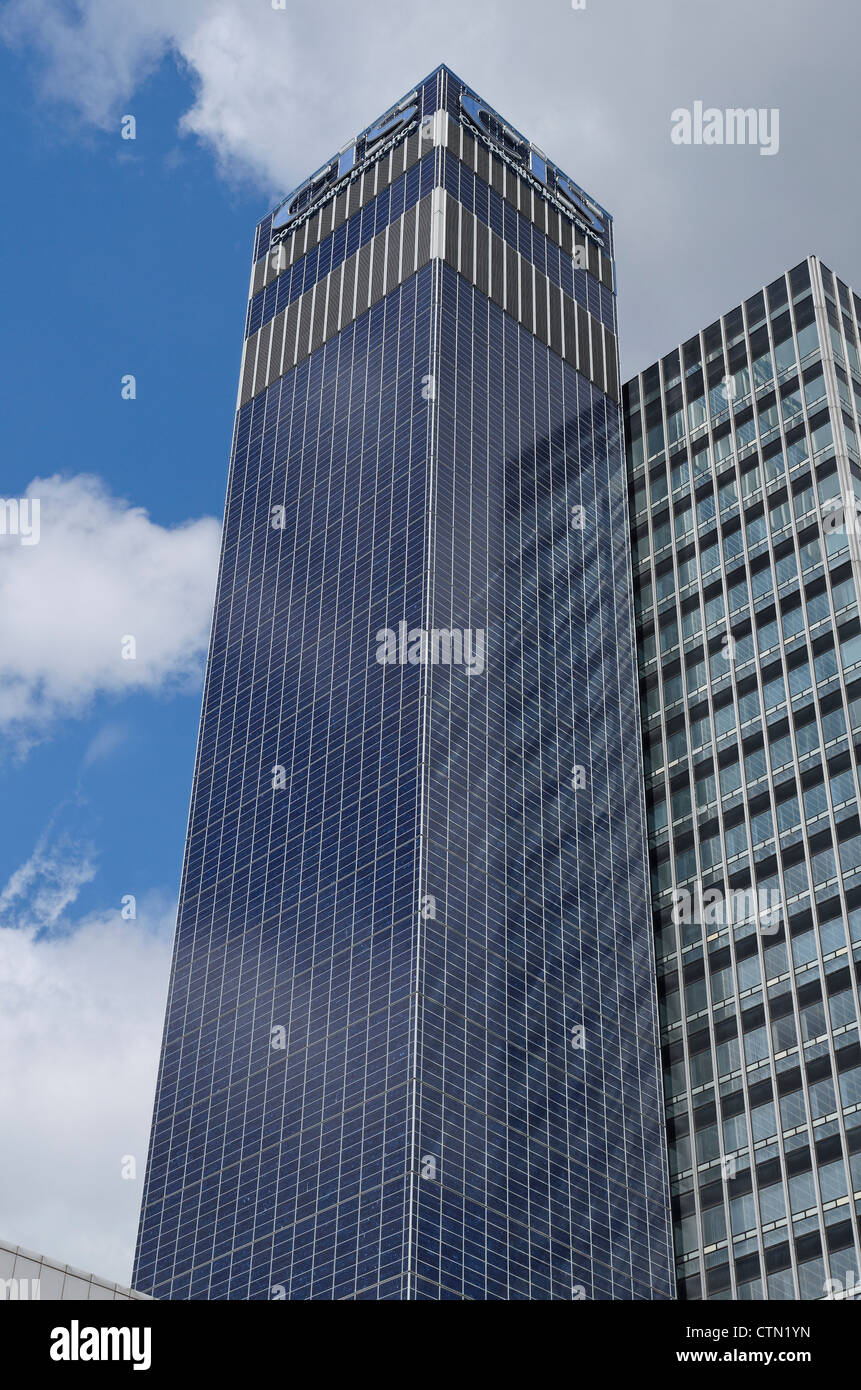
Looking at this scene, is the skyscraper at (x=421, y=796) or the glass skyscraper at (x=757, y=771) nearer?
the skyscraper at (x=421, y=796)

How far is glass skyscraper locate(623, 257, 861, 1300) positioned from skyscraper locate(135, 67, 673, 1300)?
2.44m

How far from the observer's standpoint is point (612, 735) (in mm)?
126750

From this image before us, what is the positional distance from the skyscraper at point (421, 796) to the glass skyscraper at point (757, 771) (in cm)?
244

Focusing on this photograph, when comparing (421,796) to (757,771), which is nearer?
(421,796)

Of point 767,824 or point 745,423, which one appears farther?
point 745,423

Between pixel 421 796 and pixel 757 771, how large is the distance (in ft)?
77.1

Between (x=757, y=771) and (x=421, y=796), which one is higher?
(x=757, y=771)

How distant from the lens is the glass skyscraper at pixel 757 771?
100812 millimetres

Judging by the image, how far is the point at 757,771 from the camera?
117 metres

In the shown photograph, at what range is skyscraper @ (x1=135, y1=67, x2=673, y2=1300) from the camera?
97688mm

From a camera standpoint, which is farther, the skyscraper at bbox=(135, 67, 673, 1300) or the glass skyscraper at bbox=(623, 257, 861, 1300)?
the glass skyscraper at bbox=(623, 257, 861, 1300)

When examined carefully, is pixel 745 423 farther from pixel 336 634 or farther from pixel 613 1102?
pixel 613 1102

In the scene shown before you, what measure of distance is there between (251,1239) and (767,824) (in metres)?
41.4
